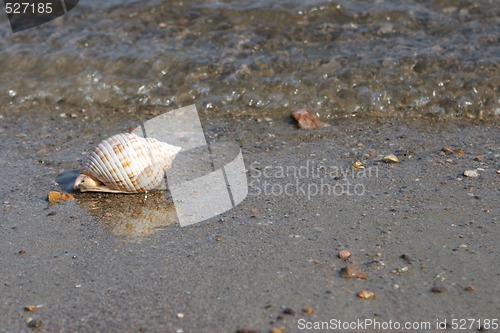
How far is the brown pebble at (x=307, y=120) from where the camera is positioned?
208 inches

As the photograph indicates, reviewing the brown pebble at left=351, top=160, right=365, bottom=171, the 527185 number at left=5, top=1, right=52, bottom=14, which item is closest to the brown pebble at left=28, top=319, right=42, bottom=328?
the brown pebble at left=351, top=160, right=365, bottom=171

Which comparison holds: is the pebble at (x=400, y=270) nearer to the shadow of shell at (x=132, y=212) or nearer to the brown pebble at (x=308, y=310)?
the brown pebble at (x=308, y=310)

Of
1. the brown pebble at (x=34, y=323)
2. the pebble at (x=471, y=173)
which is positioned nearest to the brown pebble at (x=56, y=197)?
the brown pebble at (x=34, y=323)

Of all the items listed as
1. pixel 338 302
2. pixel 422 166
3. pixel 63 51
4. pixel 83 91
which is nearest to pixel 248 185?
pixel 422 166

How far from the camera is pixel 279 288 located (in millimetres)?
3170

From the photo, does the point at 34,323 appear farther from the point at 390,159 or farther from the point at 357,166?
the point at 390,159

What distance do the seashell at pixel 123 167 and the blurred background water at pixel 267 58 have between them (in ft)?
4.97

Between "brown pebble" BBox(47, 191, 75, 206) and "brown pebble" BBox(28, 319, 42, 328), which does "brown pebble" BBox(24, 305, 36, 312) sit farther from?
"brown pebble" BBox(47, 191, 75, 206)

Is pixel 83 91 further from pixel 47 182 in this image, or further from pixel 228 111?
pixel 47 182

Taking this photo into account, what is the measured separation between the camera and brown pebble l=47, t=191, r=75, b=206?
4184 millimetres

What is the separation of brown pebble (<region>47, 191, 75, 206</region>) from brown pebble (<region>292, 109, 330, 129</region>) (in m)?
1.88

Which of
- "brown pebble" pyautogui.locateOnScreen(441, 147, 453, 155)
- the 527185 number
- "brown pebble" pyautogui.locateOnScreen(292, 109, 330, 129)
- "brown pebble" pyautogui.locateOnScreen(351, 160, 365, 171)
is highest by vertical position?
the 527185 number

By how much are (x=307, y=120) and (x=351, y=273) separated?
225cm

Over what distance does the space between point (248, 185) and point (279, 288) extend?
4.24 feet
